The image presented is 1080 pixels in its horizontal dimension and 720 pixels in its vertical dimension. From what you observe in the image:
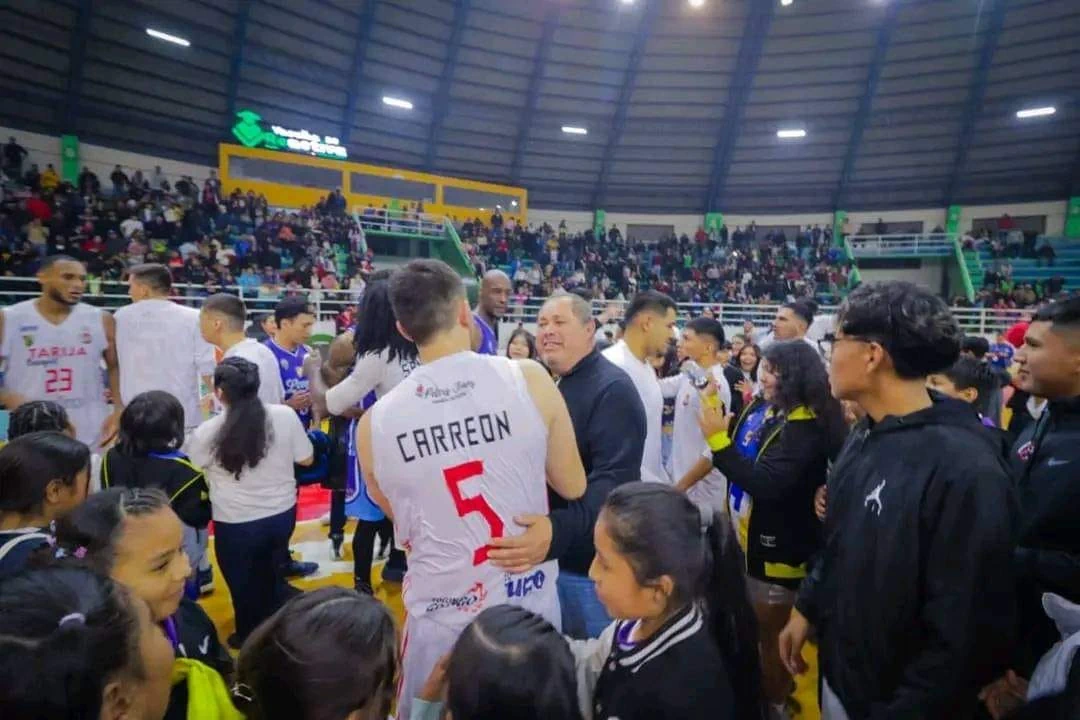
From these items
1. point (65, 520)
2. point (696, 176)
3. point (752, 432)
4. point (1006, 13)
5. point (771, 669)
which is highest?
point (1006, 13)

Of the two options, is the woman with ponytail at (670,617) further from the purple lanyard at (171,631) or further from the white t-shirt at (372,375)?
the white t-shirt at (372,375)

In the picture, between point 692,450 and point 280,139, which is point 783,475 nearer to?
point 692,450

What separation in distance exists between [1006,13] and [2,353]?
25.0m

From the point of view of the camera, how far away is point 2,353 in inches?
157

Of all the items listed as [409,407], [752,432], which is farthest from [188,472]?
[752,432]

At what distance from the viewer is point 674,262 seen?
23.5 metres

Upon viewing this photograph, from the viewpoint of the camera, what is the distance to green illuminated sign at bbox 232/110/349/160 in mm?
18777

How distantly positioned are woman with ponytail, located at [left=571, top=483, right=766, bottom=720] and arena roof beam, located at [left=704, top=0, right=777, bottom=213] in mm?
23686

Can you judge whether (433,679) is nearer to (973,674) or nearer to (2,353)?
(973,674)

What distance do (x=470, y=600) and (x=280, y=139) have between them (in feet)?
67.9

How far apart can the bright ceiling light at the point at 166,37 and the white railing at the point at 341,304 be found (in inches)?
296

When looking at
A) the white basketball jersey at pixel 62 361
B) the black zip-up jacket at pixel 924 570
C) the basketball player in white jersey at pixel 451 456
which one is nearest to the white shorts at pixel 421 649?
the basketball player in white jersey at pixel 451 456

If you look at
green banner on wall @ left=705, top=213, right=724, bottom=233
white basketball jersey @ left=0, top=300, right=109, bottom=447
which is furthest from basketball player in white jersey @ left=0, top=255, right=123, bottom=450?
green banner on wall @ left=705, top=213, right=724, bottom=233

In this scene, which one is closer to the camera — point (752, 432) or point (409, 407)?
point (409, 407)
